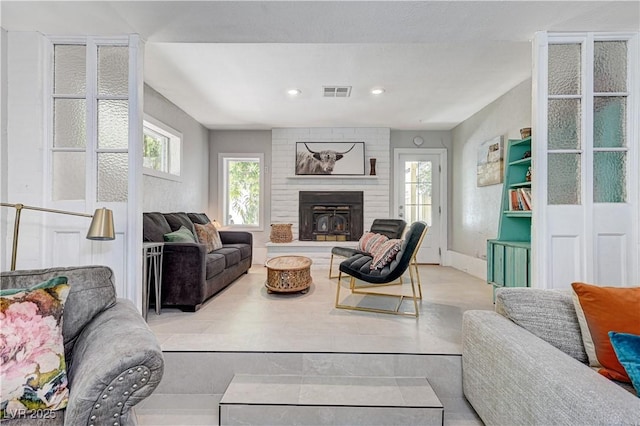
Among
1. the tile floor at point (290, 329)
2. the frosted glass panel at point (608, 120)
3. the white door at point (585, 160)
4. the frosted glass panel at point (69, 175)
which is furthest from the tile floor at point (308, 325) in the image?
the frosted glass panel at point (608, 120)

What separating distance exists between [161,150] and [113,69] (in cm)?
222

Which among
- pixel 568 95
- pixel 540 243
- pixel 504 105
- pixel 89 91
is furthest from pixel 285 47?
pixel 504 105

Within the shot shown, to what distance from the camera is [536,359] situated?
129cm

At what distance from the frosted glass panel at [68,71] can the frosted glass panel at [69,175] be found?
0.43 metres

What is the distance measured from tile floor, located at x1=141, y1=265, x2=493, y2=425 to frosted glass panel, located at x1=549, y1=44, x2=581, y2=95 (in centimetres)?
184

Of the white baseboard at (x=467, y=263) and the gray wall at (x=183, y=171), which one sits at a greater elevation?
the gray wall at (x=183, y=171)

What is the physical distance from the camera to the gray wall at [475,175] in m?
3.63

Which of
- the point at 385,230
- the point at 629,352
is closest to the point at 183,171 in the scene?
the point at 385,230

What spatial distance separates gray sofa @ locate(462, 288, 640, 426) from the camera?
1034 millimetres

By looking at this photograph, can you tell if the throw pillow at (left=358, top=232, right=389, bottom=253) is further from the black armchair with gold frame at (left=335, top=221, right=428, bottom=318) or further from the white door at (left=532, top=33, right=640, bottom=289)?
the white door at (left=532, top=33, right=640, bottom=289)

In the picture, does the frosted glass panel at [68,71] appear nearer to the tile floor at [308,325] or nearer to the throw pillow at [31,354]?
the throw pillow at [31,354]

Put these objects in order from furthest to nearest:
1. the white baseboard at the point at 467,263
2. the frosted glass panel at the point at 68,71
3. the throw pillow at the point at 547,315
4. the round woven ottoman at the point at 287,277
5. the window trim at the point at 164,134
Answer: the white baseboard at the point at 467,263, the window trim at the point at 164,134, the round woven ottoman at the point at 287,277, the frosted glass panel at the point at 68,71, the throw pillow at the point at 547,315

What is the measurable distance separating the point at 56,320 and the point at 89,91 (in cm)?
162

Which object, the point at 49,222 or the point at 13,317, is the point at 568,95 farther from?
the point at 49,222
